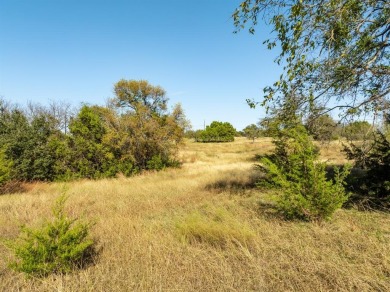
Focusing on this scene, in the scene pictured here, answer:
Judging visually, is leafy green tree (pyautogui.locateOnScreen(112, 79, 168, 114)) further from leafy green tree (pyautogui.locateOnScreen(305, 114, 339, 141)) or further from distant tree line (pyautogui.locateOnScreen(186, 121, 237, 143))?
distant tree line (pyautogui.locateOnScreen(186, 121, 237, 143))

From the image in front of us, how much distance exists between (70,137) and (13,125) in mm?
3393

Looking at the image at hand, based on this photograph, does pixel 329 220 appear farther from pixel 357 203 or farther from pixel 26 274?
pixel 26 274

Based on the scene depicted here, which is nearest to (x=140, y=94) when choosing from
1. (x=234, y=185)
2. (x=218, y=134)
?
(x=234, y=185)

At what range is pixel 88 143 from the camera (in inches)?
649

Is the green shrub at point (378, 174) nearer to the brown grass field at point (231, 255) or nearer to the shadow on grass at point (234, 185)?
the brown grass field at point (231, 255)

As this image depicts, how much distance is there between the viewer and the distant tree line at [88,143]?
50.0 ft

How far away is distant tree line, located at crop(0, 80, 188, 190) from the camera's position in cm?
1523

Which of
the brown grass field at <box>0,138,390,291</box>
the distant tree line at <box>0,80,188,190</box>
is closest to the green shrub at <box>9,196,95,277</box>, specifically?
the brown grass field at <box>0,138,390,291</box>

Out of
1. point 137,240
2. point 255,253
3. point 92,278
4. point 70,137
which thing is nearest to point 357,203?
point 255,253

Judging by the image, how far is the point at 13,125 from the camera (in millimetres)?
15297

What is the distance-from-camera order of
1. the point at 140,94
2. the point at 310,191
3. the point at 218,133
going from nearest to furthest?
the point at 310,191 → the point at 140,94 → the point at 218,133

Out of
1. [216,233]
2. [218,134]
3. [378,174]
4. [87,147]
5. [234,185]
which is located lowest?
[234,185]

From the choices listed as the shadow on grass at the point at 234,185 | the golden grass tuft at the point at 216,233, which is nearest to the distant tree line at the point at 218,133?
the shadow on grass at the point at 234,185

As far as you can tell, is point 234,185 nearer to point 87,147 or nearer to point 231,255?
point 231,255
